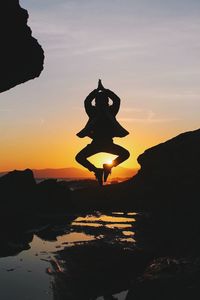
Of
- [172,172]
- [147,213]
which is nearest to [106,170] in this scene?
[147,213]

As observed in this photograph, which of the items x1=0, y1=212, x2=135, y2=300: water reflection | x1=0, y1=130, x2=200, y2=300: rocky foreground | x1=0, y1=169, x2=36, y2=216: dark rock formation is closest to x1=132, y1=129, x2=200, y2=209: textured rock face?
x1=0, y1=130, x2=200, y2=300: rocky foreground

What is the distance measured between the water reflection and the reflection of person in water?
3.46 m

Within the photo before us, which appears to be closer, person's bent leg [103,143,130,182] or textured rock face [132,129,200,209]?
person's bent leg [103,143,130,182]

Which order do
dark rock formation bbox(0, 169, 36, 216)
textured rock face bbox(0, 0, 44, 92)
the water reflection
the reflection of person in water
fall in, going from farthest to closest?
dark rock formation bbox(0, 169, 36, 216) → textured rock face bbox(0, 0, 44, 92) → the water reflection → the reflection of person in water

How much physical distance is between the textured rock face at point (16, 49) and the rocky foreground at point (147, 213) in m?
6.43

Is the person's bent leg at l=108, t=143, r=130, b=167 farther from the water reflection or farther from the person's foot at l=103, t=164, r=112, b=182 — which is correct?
the water reflection

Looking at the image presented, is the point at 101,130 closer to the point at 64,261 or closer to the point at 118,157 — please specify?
the point at 118,157

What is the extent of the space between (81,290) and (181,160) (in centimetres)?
2114

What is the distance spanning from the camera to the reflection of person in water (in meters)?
7.55

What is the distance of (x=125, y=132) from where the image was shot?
768 cm

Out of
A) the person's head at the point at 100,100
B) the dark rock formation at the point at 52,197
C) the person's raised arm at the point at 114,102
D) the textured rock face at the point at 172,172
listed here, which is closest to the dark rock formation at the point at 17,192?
the dark rock formation at the point at 52,197

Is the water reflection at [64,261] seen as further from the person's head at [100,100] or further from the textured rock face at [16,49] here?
the textured rock face at [16,49]

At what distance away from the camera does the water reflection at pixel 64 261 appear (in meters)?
9.91

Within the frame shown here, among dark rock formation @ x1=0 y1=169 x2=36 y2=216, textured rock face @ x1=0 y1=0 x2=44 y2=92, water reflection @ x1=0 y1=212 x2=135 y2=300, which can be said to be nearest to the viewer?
water reflection @ x1=0 y1=212 x2=135 y2=300
